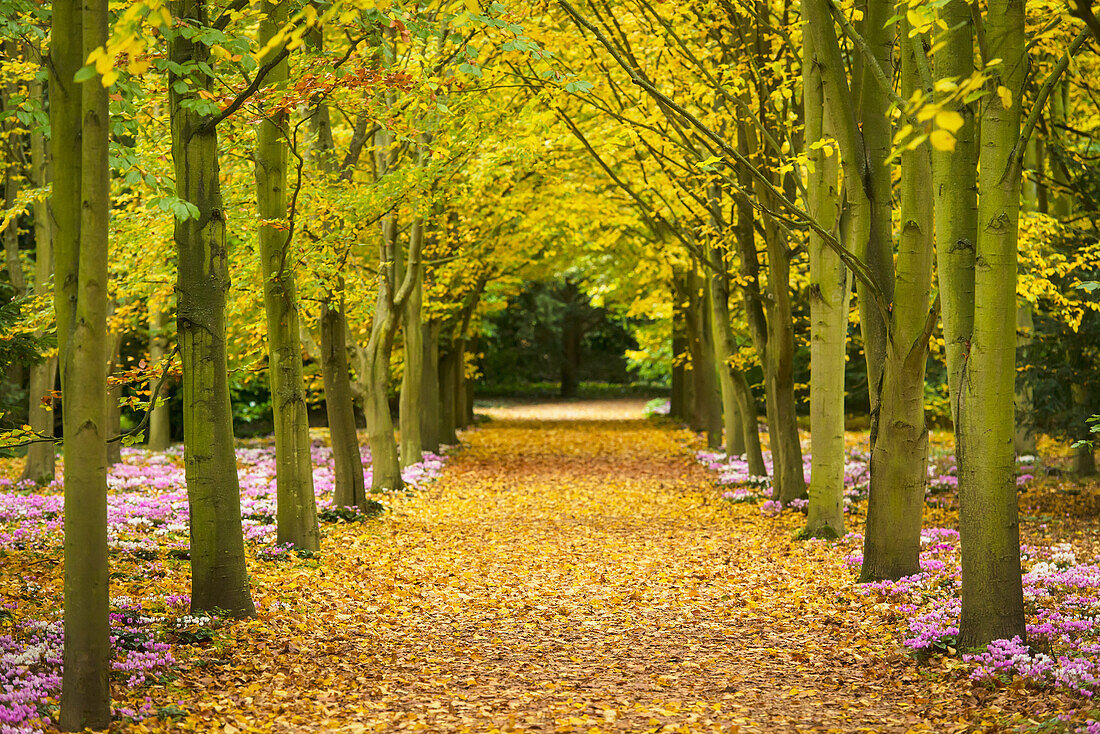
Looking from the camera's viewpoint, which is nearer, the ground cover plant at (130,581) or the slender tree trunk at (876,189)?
the ground cover plant at (130,581)

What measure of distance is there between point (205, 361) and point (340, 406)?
4.87 meters

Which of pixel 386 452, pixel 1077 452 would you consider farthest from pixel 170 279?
pixel 1077 452

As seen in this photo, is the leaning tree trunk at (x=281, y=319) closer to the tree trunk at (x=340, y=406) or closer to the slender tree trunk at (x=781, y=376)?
the tree trunk at (x=340, y=406)

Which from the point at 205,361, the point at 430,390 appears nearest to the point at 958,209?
the point at 205,361

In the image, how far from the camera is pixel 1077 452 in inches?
578

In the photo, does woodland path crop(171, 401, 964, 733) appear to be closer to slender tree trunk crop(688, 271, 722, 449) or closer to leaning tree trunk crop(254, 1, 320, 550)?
leaning tree trunk crop(254, 1, 320, 550)

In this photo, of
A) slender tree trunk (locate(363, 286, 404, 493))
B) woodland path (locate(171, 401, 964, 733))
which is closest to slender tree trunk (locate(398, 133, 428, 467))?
slender tree trunk (locate(363, 286, 404, 493))

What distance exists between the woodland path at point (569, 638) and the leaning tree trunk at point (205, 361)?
1.52 ft

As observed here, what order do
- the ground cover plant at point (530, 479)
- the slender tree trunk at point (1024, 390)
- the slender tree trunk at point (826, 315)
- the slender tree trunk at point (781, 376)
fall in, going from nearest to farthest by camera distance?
the ground cover plant at point (530, 479), the slender tree trunk at point (826, 315), the slender tree trunk at point (781, 376), the slender tree trunk at point (1024, 390)

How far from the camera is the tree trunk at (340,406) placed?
10750mm

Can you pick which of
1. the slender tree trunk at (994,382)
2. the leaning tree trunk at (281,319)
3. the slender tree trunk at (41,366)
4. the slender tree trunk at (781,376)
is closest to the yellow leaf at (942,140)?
the slender tree trunk at (994,382)

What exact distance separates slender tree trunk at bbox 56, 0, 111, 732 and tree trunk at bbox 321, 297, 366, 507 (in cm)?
582

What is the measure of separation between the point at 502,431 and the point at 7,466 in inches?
574

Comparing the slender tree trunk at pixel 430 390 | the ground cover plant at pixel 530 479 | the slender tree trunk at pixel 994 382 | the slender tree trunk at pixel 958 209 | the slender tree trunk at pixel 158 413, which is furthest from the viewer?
the slender tree trunk at pixel 430 390
